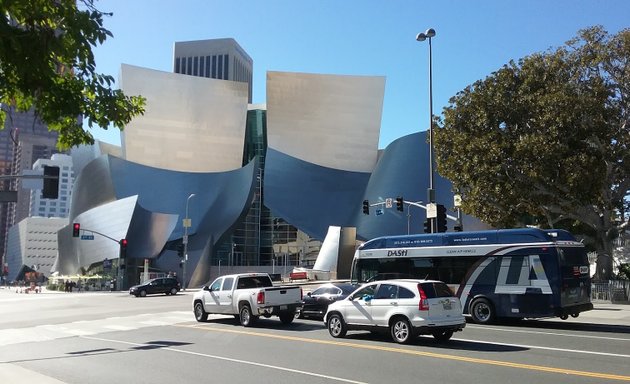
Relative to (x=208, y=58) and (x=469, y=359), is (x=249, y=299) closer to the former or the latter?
(x=469, y=359)

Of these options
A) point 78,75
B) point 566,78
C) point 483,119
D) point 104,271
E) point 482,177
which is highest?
point 566,78

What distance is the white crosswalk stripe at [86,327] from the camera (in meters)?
17.3

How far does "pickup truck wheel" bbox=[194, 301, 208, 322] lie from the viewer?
20844mm

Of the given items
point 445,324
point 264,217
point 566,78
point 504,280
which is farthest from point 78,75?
point 264,217

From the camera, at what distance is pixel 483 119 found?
1130 inches

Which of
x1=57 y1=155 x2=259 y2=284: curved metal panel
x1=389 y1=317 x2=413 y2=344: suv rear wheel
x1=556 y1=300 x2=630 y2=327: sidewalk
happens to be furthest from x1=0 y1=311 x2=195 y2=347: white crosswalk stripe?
x1=57 y1=155 x2=259 y2=284: curved metal panel

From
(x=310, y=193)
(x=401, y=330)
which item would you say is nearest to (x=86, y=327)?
(x=401, y=330)

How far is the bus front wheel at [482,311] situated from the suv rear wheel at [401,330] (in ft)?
21.7

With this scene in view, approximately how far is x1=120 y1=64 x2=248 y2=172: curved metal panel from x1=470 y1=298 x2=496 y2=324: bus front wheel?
73.3m

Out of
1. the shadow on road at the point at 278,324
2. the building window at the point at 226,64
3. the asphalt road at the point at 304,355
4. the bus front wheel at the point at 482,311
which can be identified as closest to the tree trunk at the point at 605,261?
the asphalt road at the point at 304,355

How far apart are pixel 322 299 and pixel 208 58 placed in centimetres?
17950

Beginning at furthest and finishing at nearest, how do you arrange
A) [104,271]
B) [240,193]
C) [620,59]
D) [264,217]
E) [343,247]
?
1. [264,217]
2. [240,193]
3. [343,247]
4. [104,271]
5. [620,59]

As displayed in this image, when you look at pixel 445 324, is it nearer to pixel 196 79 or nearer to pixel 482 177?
pixel 482 177

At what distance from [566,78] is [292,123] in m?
62.6
